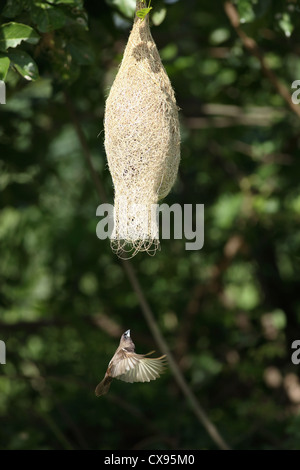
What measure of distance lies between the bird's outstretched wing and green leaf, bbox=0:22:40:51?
2.67 ft

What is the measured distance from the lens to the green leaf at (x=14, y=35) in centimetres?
180

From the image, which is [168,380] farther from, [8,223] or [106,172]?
[106,172]

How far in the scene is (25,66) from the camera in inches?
72.4

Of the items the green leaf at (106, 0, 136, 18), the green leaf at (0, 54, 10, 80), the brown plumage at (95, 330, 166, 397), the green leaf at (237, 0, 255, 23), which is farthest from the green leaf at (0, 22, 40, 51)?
the brown plumage at (95, 330, 166, 397)

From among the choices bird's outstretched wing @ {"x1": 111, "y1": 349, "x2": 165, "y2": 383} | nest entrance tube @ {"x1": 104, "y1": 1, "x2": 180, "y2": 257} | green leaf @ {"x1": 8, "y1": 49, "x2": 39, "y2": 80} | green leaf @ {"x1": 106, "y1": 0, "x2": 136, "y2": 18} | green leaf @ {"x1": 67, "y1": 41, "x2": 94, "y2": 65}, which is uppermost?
green leaf @ {"x1": 106, "y1": 0, "x2": 136, "y2": 18}

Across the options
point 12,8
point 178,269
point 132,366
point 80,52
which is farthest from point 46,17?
point 178,269

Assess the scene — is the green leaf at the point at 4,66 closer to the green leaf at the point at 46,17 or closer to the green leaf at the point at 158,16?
the green leaf at the point at 46,17

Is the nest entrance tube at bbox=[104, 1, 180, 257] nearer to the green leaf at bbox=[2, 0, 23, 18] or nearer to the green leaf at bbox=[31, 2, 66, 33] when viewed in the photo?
the green leaf at bbox=[31, 2, 66, 33]

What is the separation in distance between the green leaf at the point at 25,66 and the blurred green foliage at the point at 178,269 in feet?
2.68

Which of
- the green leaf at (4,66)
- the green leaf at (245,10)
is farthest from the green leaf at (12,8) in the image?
the green leaf at (245,10)

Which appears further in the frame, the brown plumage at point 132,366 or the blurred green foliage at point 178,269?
the blurred green foliage at point 178,269

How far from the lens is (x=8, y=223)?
432cm

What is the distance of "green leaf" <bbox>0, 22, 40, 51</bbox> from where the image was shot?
1798 millimetres

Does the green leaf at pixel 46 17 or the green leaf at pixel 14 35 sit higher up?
the green leaf at pixel 46 17
